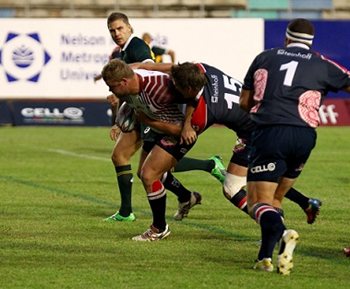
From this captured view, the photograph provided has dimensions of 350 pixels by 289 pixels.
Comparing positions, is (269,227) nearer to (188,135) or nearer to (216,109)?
(188,135)

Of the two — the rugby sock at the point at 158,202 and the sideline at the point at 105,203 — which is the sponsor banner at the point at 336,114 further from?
the rugby sock at the point at 158,202

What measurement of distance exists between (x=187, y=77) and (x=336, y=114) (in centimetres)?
2194

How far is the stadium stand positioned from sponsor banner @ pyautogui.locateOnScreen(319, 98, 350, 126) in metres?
4.29

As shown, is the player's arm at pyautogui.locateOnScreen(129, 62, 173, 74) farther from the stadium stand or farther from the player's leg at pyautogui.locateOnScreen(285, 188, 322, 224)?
the stadium stand

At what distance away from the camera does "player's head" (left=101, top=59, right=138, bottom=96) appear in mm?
10445

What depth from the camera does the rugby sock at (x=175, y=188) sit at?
12.6 m

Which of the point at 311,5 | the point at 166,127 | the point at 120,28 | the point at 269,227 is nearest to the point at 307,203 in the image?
the point at 166,127

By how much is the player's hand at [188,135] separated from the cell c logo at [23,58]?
21281mm

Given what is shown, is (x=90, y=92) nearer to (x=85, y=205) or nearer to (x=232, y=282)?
(x=85, y=205)

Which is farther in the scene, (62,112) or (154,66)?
(62,112)

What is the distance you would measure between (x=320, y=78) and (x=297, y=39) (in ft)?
1.20

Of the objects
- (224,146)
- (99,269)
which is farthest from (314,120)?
(224,146)

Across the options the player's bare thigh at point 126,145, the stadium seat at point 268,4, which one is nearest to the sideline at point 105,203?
the player's bare thigh at point 126,145

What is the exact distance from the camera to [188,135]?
35.3ft
